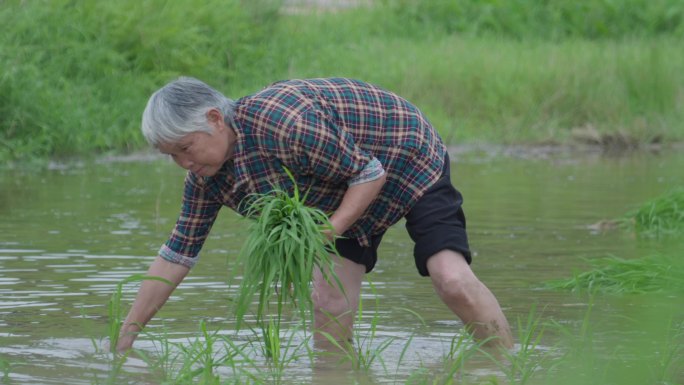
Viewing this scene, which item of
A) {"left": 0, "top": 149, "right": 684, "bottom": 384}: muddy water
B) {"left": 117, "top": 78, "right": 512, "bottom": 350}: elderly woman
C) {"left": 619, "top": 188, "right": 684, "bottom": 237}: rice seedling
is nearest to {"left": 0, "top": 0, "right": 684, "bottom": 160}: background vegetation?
{"left": 0, "top": 149, "right": 684, "bottom": 384}: muddy water

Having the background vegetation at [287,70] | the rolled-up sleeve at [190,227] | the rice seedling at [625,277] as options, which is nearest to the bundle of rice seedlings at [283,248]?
the rolled-up sleeve at [190,227]

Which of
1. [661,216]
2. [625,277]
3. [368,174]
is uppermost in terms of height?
[368,174]

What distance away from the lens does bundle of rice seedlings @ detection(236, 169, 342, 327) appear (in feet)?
15.4

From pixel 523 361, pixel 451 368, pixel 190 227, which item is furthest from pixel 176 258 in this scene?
pixel 523 361

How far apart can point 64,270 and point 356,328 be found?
219 cm

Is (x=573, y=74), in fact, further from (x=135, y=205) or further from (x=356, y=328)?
(x=356, y=328)

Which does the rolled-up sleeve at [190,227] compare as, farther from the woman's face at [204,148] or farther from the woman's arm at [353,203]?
the woman's arm at [353,203]

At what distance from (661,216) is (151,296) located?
4.29 m

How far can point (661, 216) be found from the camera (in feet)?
28.6

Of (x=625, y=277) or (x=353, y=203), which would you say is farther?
(x=625, y=277)

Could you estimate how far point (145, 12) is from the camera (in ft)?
46.6

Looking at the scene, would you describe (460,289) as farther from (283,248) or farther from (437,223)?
(283,248)

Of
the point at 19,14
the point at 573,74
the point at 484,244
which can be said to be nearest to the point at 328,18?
the point at 573,74

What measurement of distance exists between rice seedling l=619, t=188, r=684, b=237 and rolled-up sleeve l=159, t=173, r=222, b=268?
395cm
